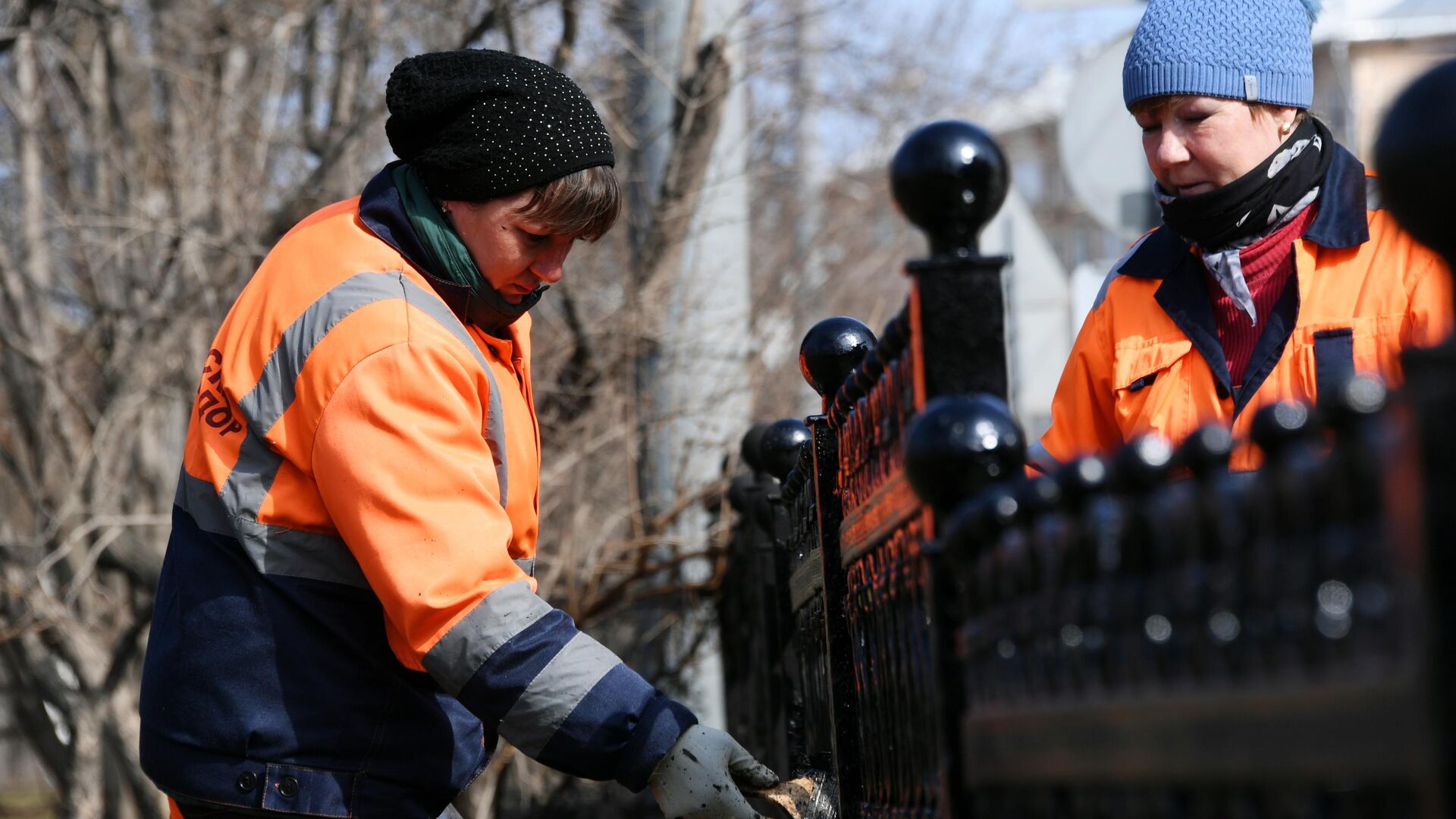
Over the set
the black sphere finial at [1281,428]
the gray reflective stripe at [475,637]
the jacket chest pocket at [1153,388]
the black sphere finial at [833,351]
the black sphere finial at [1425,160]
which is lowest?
the gray reflective stripe at [475,637]

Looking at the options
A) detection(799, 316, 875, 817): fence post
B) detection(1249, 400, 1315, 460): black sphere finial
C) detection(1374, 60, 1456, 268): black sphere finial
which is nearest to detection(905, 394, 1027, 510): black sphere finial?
detection(1249, 400, 1315, 460): black sphere finial

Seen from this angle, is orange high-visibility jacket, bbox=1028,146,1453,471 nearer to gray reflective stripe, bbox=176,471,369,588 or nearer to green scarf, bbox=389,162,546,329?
green scarf, bbox=389,162,546,329

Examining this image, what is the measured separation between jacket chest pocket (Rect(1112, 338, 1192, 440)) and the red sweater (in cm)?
8

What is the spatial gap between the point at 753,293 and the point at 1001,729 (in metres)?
5.65

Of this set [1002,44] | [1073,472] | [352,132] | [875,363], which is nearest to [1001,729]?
[1073,472]

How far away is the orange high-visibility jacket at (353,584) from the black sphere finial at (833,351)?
0.53m

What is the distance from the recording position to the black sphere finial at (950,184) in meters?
1.66

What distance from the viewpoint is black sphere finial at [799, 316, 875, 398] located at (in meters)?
2.61

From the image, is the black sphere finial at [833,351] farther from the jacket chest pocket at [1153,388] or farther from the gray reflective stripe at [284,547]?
the gray reflective stripe at [284,547]

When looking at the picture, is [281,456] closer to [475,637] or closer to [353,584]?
[353,584]

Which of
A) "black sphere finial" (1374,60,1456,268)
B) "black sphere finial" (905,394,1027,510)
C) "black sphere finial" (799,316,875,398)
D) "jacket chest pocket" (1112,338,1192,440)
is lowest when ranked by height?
"black sphere finial" (905,394,1027,510)

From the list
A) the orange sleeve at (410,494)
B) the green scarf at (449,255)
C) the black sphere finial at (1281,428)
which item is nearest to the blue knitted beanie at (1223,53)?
the green scarf at (449,255)

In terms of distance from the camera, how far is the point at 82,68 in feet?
20.5

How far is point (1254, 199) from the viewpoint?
256 cm
